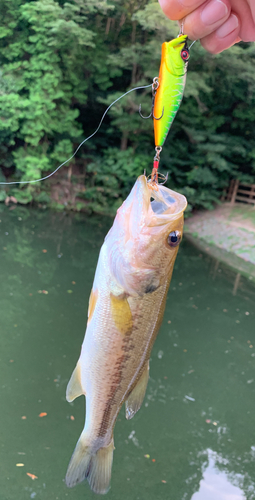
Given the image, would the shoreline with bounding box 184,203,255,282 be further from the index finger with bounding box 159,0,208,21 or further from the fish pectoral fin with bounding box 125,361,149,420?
the index finger with bounding box 159,0,208,21

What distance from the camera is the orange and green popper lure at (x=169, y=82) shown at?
1229 millimetres

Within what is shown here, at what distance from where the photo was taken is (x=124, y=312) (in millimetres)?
1265

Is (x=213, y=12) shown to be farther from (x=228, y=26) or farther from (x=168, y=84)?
(x=168, y=84)

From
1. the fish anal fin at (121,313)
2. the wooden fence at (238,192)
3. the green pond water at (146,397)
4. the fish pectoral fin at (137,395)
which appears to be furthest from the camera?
the wooden fence at (238,192)

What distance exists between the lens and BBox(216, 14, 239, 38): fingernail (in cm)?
129

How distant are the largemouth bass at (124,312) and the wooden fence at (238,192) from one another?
1280 cm

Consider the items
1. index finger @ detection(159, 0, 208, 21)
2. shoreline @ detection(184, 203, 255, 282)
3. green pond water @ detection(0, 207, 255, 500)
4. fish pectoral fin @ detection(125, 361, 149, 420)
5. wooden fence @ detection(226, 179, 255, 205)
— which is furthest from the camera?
wooden fence @ detection(226, 179, 255, 205)

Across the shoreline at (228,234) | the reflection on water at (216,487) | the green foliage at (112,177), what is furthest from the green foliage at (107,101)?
the reflection on water at (216,487)

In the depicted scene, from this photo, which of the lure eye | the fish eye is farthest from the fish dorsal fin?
the lure eye

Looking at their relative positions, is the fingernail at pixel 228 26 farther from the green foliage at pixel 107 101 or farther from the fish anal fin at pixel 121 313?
the green foliage at pixel 107 101

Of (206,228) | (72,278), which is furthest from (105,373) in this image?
(206,228)

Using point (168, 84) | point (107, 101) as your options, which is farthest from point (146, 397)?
point (107, 101)

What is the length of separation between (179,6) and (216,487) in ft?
11.6

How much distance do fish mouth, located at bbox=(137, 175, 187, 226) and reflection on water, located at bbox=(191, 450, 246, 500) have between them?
2.87m
